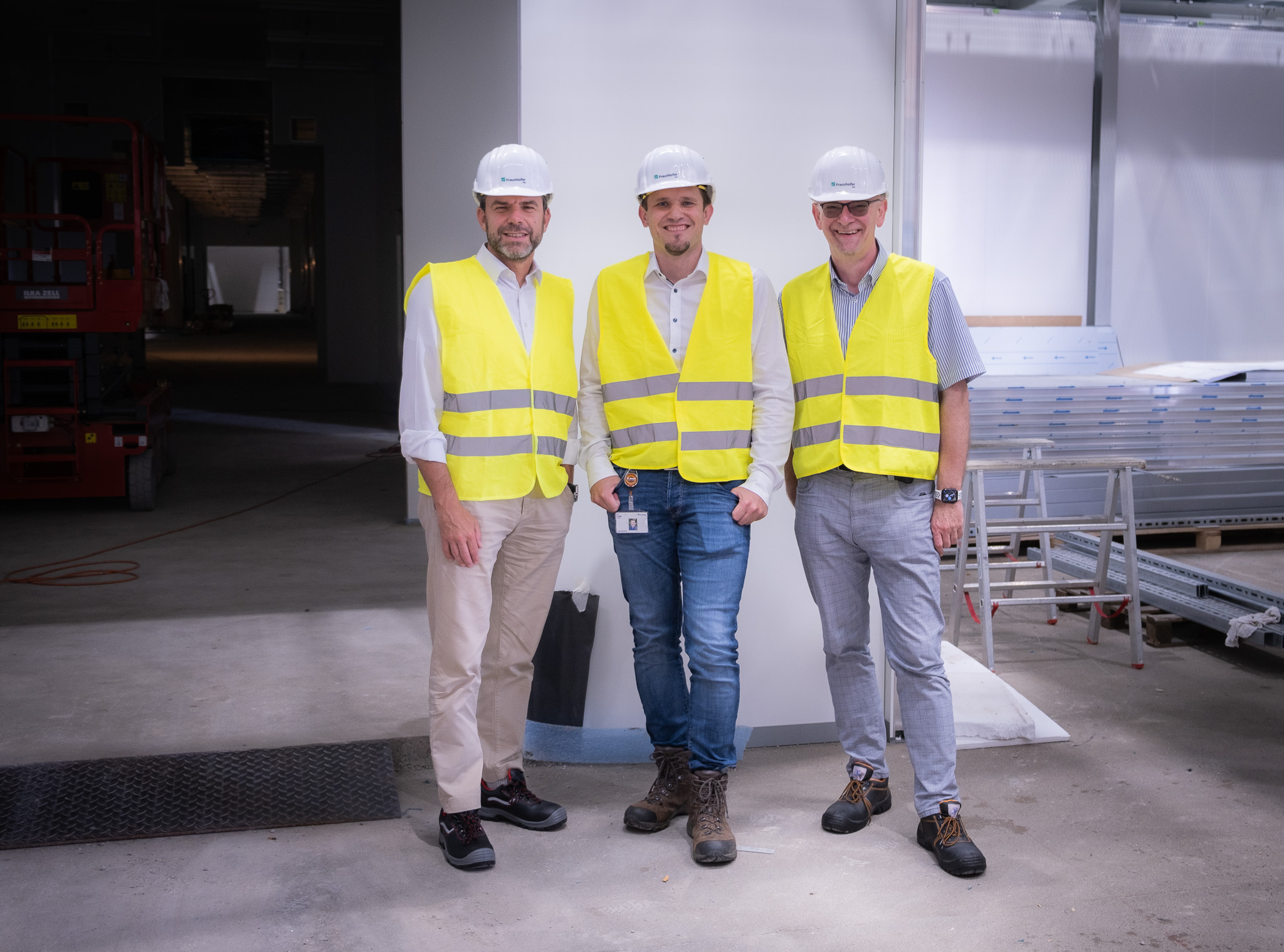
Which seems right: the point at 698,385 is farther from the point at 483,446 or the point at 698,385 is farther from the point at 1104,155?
the point at 1104,155

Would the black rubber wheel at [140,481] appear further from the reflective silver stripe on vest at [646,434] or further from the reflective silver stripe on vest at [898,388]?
the reflective silver stripe on vest at [898,388]

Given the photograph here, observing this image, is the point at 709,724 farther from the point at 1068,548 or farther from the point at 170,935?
the point at 1068,548

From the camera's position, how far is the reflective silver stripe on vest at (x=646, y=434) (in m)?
3.13

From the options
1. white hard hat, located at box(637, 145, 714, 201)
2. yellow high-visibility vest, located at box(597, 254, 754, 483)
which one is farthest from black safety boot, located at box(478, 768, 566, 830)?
white hard hat, located at box(637, 145, 714, 201)

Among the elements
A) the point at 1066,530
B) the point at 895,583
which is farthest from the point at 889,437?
the point at 1066,530

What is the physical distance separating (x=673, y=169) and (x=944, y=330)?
2.74ft

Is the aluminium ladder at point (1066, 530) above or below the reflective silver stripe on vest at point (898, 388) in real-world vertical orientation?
below

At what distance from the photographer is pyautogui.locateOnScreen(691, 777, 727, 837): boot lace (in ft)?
10.4

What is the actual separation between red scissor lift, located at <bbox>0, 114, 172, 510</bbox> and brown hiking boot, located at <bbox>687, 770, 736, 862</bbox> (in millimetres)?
6231

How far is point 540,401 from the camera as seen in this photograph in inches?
124

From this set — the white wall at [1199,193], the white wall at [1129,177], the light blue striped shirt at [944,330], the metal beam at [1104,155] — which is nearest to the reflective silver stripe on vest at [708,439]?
the light blue striped shirt at [944,330]

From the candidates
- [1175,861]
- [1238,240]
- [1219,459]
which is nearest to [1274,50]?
[1238,240]

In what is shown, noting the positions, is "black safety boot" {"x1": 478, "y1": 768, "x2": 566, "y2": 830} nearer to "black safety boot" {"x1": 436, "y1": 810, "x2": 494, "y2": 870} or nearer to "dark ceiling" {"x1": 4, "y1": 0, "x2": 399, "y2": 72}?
"black safety boot" {"x1": 436, "y1": 810, "x2": 494, "y2": 870}

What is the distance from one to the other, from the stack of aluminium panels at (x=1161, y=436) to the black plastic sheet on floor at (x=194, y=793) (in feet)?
15.3
